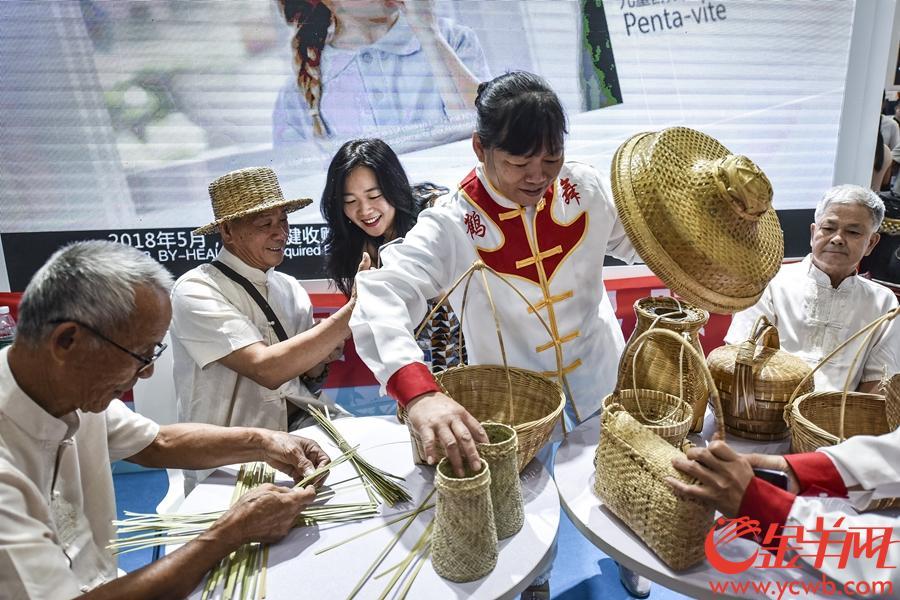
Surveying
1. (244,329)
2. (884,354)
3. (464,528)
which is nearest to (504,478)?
(464,528)

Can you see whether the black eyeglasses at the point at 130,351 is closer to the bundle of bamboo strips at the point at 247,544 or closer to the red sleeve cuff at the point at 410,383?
the bundle of bamboo strips at the point at 247,544

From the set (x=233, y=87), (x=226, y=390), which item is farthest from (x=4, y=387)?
(x=233, y=87)

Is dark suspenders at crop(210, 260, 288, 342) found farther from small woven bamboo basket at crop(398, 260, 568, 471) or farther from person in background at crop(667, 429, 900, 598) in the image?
person in background at crop(667, 429, 900, 598)

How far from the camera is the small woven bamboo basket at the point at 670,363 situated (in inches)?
68.7

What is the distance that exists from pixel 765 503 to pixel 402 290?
1150 millimetres

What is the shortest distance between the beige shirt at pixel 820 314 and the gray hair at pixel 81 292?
2617 mm

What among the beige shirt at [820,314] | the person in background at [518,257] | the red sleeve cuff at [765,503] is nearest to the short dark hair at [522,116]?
the person in background at [518,257]

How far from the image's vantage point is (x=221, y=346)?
2.28 metres

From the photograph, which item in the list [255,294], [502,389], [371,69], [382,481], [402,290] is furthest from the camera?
[371,69]

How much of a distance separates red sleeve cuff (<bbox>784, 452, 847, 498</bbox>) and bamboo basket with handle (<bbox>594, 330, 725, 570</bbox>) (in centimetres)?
19

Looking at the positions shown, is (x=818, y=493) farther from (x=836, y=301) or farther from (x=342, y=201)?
(x=342, y=201)

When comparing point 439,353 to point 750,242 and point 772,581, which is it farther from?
point 772,581

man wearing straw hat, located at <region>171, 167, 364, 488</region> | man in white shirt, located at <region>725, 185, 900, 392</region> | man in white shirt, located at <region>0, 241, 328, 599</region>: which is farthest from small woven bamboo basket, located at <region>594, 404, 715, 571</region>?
man in white shirt, located at <region>725, 185, 900, 392</region>

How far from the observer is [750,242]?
1.72 m
